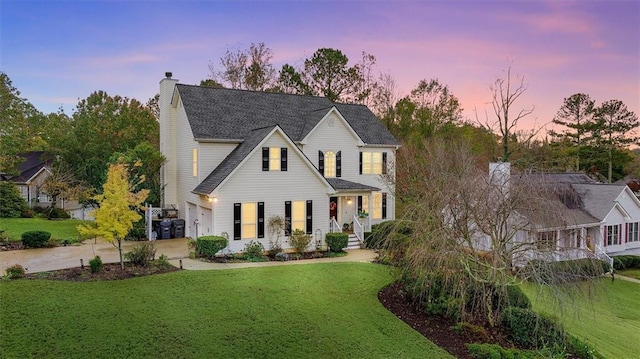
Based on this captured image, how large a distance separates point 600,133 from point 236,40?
1677 inches

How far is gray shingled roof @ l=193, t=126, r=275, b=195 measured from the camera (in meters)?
18.9

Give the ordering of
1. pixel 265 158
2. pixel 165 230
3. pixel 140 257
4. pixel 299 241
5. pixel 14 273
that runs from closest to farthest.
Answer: pixel 14 273
pixel 140 257
pixel 299 241
pixel 265 158
pixel 165 230

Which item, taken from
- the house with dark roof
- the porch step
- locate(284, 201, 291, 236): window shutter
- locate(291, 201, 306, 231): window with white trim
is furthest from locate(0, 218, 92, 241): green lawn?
the porch step

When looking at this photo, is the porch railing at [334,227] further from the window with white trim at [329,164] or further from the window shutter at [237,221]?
the window shutter at [237,221]

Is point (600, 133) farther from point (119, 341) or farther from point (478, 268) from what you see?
point (119, 341)

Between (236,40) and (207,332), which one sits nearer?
(207,332)

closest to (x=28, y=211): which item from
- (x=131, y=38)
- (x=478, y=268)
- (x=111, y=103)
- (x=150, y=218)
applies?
(x=111, y=103)

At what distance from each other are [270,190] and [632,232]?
25.0 metres

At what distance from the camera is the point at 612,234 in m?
26.8

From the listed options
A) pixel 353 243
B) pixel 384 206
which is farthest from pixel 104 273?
pixel 384 206

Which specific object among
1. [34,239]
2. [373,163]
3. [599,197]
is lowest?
[34,239]

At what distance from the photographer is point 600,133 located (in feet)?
158

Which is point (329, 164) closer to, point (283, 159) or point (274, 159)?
point (283, 159)

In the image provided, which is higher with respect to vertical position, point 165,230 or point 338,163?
point 338,163
